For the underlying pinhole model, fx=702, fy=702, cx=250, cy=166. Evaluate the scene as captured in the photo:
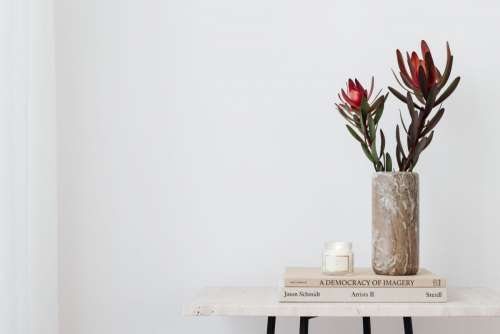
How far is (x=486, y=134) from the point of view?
64.3 inches

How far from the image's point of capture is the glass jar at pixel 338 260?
138cm

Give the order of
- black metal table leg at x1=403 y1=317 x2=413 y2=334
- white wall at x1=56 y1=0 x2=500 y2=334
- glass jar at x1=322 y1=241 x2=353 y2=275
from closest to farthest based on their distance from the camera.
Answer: glass jar at x1=322 y1=241 x2=353 y2=275, black metal table leg at x1=403 y1=317 x2=413 y2=334, white wall at x1=56 y1=0 x2=500 y2=334

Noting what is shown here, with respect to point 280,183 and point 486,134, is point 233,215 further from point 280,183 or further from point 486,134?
point 486,134

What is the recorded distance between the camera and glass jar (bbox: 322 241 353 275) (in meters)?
1.38

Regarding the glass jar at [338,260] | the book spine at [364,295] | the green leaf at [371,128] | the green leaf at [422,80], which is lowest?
the book spine at [364,295]

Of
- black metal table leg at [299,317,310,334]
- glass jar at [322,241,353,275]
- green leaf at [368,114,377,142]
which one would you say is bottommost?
black metal table leg at [299,317,310,334]

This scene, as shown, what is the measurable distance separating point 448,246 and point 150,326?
0.71 meters

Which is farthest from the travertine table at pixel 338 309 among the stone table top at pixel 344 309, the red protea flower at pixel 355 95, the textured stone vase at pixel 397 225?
the red protea flower at pixel 355 95

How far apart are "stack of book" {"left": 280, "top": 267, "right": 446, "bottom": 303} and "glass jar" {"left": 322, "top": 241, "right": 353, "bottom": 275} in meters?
0.05

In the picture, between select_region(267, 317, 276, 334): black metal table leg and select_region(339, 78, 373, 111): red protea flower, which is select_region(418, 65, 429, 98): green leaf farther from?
select_region(267, 317, 276, 334): black metal table leg

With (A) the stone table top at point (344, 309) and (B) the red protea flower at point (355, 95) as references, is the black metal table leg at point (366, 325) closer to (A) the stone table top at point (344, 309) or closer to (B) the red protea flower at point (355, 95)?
(A) the stone table top at point (344, 309)

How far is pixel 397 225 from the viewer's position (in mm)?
1388

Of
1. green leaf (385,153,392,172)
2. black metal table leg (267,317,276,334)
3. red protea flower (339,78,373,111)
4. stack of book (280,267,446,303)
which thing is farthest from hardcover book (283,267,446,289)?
red protea flower (339,78,373,111)

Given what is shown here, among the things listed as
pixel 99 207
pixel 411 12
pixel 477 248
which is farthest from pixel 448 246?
pixel 99 207
